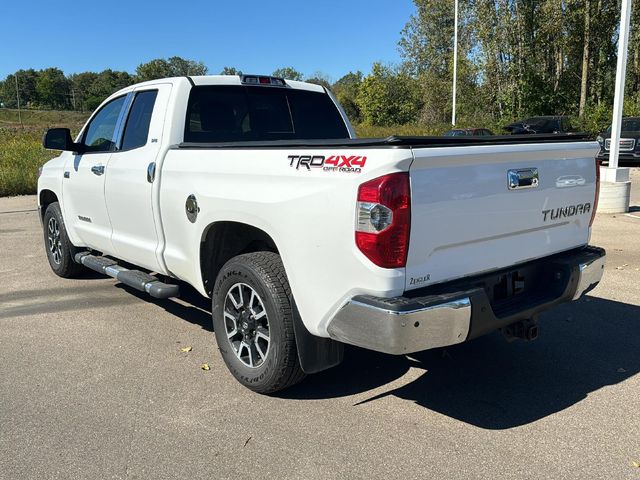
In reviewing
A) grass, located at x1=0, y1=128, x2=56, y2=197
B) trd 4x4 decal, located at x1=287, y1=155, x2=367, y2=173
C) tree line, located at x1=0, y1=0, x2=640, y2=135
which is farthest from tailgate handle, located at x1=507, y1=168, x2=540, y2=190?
tree line, located at x1=0, y1=0, x2=640, y2=135

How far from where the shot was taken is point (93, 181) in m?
5.19

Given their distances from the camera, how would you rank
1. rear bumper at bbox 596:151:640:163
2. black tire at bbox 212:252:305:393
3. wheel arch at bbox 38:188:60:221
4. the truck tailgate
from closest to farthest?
the truck tailgate
black tire at bbox 212:252:305:393
wheel arch at bbox 38:188:60:221
rear bumper at bbox 596:151:640:163

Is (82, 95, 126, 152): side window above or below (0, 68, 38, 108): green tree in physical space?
below

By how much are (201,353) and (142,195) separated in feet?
4.24

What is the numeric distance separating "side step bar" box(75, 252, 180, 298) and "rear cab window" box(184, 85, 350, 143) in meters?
1.15

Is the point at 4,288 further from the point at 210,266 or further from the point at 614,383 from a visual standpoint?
the point at 614,383

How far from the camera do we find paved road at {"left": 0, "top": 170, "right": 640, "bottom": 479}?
115 inches

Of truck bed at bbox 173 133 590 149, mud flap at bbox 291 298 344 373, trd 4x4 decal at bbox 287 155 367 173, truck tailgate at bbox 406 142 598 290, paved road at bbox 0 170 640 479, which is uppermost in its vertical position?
truck bed at bbox 173 133 590 149

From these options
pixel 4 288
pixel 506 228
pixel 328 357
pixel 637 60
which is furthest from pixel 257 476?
pixel 637 60

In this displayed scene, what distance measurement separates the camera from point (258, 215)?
3371mm

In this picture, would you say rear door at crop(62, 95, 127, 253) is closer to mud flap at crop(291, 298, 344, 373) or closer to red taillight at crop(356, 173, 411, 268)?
mud flap at crop(291, 298, 344, 373)

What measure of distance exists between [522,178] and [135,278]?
3.05m

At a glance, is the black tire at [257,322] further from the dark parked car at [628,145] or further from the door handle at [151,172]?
the dark parked car at [628,145]

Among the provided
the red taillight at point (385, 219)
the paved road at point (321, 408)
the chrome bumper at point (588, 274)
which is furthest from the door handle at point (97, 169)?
the chrome bumper at point (588, 274)
